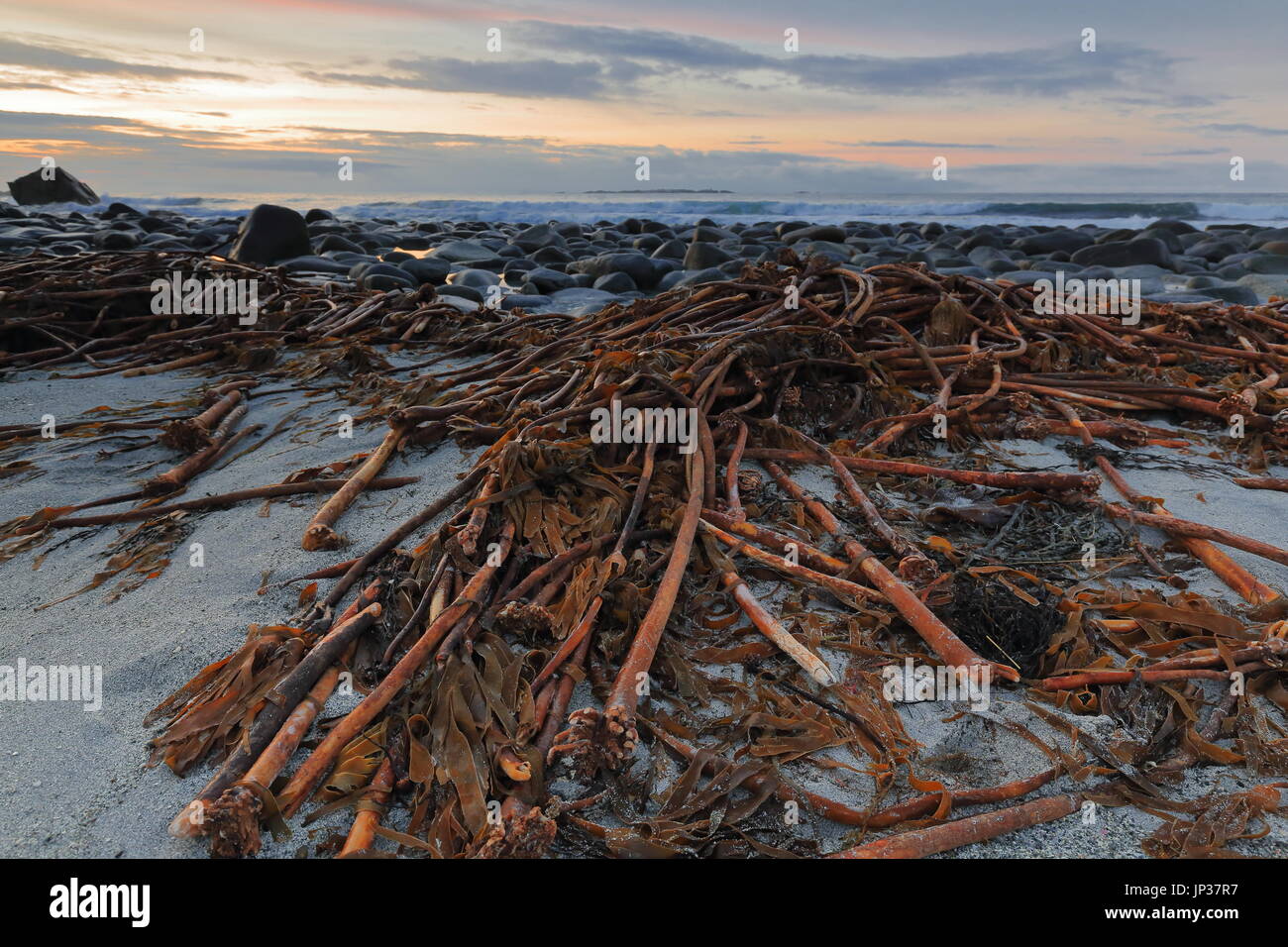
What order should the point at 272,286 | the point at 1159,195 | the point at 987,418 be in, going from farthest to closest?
the point at 1159,195, the point at 272,286, the point at 987,418

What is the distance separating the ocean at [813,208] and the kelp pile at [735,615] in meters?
23.2

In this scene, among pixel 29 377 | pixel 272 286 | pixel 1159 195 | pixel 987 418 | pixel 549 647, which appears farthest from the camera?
pixel 1159 195

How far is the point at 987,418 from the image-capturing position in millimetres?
3316

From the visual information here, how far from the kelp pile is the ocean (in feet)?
76.3

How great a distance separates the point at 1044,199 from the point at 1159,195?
4.54m

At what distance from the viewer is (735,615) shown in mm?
2055

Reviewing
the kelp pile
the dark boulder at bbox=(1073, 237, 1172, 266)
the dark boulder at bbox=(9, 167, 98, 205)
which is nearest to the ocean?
the dark boulder at bbox=(9, 167, 98, 205)

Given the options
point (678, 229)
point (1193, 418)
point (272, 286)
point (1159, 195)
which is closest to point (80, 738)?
point (1193, 418)

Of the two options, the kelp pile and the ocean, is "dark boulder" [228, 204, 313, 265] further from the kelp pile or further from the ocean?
the ocean

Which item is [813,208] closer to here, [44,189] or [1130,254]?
[1130,254]
